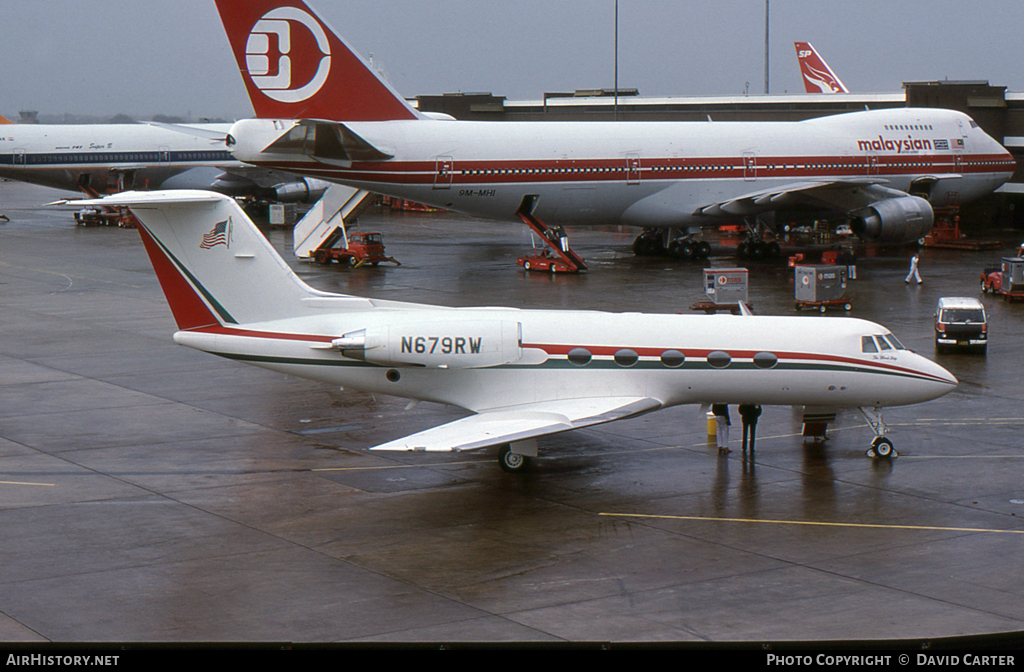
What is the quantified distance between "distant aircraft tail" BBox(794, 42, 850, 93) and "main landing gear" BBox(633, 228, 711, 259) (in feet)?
145

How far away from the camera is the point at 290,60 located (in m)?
45.5

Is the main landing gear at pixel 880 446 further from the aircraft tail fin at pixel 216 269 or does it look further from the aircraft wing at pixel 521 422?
the aircraft tail fin at pixel 216 269

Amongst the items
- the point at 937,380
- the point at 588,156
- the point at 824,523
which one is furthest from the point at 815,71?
the point at 824,523

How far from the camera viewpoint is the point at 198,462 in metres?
21.9

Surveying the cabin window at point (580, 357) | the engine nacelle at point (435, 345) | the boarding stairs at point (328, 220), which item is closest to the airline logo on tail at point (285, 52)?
the boarding stairs at point (328, 220)

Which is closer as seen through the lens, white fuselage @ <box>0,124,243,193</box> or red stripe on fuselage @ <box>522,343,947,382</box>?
red stripe on fuselage @ <box>522,343,947,382</box>

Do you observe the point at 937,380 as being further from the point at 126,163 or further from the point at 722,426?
the point at 126,163

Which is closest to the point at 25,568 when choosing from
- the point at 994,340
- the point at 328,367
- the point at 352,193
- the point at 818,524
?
the point at 328,367

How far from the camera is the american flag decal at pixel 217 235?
2256 cm

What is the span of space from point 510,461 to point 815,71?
81622 millimetres

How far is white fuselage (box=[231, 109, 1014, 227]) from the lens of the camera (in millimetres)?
47438

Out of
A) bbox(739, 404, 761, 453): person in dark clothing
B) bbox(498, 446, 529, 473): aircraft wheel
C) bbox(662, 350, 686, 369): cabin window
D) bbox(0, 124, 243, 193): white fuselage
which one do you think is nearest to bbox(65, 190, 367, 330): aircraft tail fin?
bbox(498, 446, 529, 473): aircraft wheel

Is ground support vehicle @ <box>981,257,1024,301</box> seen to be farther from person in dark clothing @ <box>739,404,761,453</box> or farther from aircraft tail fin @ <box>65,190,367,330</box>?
aircraft tail fin @ <box>65,190,367,330</box>

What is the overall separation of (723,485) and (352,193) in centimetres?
3745
